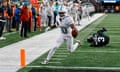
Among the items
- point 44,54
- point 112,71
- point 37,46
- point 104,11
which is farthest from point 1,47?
point 104,11

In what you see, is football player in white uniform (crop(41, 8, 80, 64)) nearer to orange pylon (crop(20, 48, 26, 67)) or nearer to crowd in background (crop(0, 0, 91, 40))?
orange pylon (crop(20, 48, 26, 67))

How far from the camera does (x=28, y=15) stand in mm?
23984

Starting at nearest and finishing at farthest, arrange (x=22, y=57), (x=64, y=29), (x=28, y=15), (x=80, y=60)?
(x=22, y=57) → (x=64, y=29) → (x=80, y=60) → (x=28, y=15)

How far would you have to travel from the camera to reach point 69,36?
1402cm

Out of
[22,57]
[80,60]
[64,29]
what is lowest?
[80,60]

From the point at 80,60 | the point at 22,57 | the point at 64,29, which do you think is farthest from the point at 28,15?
the point at 22,57

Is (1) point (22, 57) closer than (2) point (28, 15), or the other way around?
(1) point (22, 57)

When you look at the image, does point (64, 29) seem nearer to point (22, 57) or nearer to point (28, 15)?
point (22, 57)

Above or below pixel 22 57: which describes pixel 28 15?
below

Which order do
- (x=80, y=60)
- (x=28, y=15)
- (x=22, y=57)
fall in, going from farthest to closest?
1. (x=28, y=15)
2. (x=80, y=60)
3. (x=22, y=57)

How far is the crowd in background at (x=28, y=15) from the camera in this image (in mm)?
23797

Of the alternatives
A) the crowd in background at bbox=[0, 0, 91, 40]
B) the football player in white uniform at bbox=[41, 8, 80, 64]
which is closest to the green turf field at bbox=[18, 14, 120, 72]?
the football player in white uniform at bbox=[41, 8, 80, 64]

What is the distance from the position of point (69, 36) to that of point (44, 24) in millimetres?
21789

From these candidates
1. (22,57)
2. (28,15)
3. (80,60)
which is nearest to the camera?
(22,57)
